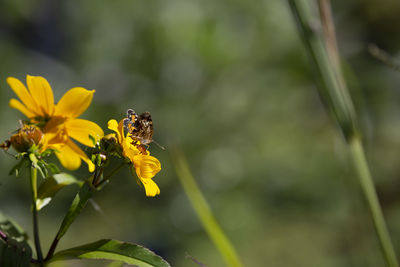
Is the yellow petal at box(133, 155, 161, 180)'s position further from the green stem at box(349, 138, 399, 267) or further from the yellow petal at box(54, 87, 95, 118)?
the green stem at box(349, 138, 399, 267)

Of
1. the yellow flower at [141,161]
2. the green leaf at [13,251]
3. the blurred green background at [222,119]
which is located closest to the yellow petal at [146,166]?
the yellow flower at [141,161]

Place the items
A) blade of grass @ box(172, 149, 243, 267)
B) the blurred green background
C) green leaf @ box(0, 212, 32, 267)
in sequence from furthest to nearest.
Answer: the blurred green background < blade of grass @ box(172, 149, 243, 267) < green leaf @ box(0, 212, 32, 267)

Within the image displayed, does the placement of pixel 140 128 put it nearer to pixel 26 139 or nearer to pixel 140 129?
pixel 140 129

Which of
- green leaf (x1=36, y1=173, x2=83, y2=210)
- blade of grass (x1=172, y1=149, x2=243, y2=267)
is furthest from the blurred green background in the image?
green leaf (x1=36, y1=173, x2=83, y2=210)

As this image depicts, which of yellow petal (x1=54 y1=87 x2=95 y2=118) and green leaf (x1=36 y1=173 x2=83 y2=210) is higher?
yellow petal (x1=54 y1=87 x2=95 y2=118)

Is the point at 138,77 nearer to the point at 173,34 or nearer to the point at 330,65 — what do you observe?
the point at 173,34
